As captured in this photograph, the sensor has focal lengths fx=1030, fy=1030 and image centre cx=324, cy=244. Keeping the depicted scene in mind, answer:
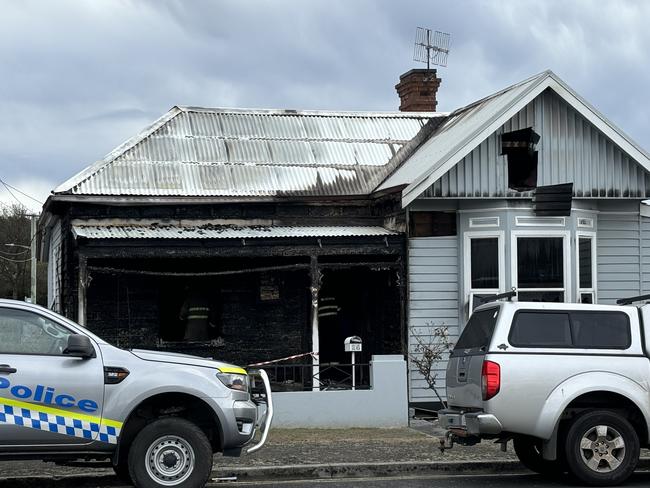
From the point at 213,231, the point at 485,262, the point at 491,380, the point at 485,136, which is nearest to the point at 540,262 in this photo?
the point at 485,262

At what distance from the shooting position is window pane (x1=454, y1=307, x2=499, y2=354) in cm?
1046

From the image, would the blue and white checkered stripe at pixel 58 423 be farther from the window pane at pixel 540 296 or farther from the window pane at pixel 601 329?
the window pane at pixel 540 296

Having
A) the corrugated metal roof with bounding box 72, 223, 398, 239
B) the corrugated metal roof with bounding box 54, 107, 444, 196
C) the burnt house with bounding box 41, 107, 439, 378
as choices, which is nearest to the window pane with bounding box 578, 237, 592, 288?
the burnt house with bounding box 41, 107, 439, 378

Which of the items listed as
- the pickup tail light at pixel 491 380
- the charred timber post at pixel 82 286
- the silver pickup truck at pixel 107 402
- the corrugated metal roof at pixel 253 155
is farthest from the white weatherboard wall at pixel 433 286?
the silver pickup truck at pixel 107 402

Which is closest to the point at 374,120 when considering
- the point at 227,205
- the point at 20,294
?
the point at 227,205

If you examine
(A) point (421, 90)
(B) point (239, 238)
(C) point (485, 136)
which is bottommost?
(B) point (239, 238)

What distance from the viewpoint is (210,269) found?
61.8ft

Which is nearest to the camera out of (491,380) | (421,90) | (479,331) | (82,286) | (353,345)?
(491,380)

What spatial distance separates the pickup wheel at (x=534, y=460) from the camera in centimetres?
1109

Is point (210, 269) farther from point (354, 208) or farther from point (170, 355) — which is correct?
point (170, 355)

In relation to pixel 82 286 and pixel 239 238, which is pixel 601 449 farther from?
pixel 82 286

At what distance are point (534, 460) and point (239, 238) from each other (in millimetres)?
7205

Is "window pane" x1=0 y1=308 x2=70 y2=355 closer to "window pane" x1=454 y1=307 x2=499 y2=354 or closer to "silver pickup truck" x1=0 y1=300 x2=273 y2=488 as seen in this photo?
"silver pickup truck" x1=0 y1=300 x2=273 y2=488

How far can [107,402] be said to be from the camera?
9.10 meters
